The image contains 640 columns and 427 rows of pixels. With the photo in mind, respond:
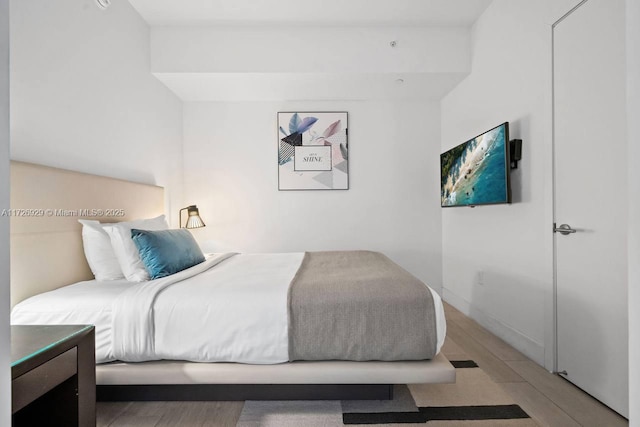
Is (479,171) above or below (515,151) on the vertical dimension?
below

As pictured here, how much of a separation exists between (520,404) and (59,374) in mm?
2081

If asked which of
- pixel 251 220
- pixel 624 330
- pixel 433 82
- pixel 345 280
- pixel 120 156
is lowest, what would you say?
pixel 624 330

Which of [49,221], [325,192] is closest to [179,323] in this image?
[49,221]

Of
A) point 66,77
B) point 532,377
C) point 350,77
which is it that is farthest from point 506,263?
point 66,77

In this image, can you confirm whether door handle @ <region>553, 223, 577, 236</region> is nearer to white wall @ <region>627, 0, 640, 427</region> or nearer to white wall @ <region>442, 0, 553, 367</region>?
white wall @ <region>442, 0, 553, 367</region>

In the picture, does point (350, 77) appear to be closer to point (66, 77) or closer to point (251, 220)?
point (251, 220)

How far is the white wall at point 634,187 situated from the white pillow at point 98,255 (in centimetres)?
240

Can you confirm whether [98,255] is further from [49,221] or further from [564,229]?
[564,229]

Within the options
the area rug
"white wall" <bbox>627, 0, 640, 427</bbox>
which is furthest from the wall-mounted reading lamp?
"white wall" <bbox>627, 0, 640, 427</bbox>

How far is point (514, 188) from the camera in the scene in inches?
99.7

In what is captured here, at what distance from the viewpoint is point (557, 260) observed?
2.09 metres

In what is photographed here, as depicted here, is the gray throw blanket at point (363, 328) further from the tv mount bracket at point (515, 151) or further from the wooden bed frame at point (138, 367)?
the tv mount bracket at point (515, 151)

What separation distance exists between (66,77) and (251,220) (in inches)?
87.6

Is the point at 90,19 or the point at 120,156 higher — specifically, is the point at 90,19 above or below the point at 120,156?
above
